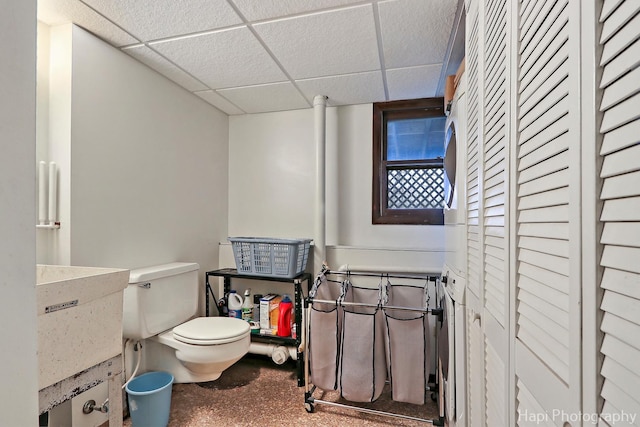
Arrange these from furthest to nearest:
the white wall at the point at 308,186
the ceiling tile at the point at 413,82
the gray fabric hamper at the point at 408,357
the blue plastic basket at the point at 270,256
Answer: the white wall at the point at 308,186
the blue plastic basket at the point at 270,256
the ceiling tile at the point at 413,82
the gray fabric hamper at the point at 408,357

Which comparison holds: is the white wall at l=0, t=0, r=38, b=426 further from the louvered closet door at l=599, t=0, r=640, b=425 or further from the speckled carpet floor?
the speckled carpet floor

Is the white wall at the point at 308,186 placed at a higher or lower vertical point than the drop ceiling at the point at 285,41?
lower

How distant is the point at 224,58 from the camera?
5.96 feet

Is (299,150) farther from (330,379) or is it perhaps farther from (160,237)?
(330,379)

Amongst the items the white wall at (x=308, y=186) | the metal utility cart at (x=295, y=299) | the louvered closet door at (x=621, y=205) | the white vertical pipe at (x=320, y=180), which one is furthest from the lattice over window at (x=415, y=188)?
the louvered closet door at (x=621, y=205)

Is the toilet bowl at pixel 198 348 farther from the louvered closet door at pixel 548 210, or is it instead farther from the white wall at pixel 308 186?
the louvered closet door at pixel 548 210

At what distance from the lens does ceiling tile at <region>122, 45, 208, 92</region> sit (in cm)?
175

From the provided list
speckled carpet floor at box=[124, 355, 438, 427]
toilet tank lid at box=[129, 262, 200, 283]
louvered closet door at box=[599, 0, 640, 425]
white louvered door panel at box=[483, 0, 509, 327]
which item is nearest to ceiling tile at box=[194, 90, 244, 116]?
toilet tank lid at box=[129, 262, 200, 283]

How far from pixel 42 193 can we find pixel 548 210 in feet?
6.55

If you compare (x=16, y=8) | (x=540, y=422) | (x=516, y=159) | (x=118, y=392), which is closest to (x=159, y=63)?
(x=16, y=8)

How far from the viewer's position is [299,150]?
2629 mm

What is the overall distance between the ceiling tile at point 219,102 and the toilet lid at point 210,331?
1670 mm

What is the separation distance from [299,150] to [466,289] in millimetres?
1829

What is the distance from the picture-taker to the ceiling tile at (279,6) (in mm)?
1367
